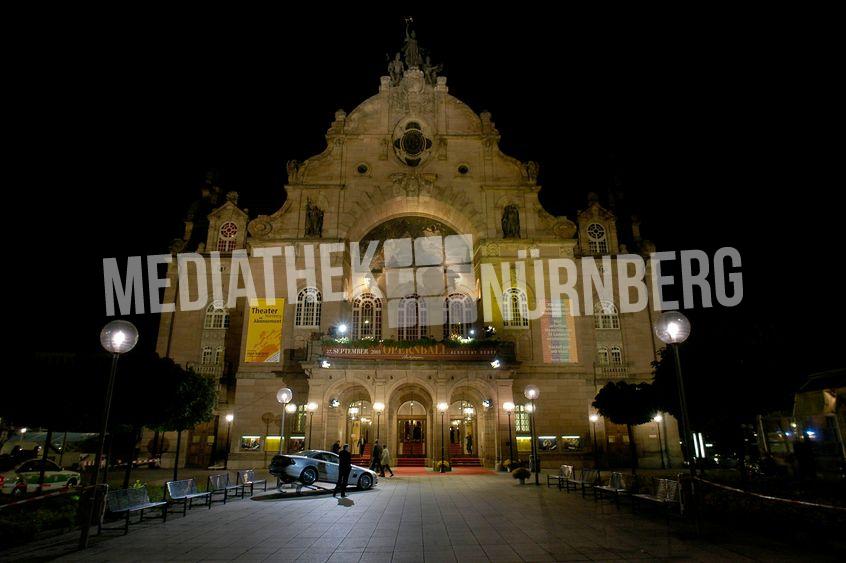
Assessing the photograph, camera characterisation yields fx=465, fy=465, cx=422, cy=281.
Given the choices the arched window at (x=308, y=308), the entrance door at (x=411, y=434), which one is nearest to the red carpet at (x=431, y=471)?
the entrance door at (x=411, y=434)

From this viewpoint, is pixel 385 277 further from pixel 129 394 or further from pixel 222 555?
pixel 222 555

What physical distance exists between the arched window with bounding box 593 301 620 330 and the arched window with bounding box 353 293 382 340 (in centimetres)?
1590

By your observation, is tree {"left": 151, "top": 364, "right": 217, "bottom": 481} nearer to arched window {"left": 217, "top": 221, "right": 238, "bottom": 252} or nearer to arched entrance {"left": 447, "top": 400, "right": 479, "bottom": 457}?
arched window {"left": 217, "top": 221, "right": 238, "bottom": 252}

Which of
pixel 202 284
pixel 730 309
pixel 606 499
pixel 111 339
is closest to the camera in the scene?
pixel 111 339

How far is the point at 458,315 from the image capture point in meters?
34.9

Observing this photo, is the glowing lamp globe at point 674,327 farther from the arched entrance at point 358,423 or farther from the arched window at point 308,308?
the arched window at point 308,308

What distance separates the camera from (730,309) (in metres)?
31.0

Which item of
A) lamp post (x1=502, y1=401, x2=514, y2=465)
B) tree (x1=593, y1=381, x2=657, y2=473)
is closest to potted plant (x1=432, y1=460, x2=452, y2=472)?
lamp post (x1=502, y1=401, x2=514, y2=465)

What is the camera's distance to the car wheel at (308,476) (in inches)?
691

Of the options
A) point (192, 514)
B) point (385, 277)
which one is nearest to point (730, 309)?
point (385, 277)

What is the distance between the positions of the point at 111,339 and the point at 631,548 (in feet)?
37.4

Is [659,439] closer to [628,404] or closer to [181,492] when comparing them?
[628,404]

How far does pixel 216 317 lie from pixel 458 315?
1784 cm

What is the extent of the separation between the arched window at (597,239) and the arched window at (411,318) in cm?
1394
